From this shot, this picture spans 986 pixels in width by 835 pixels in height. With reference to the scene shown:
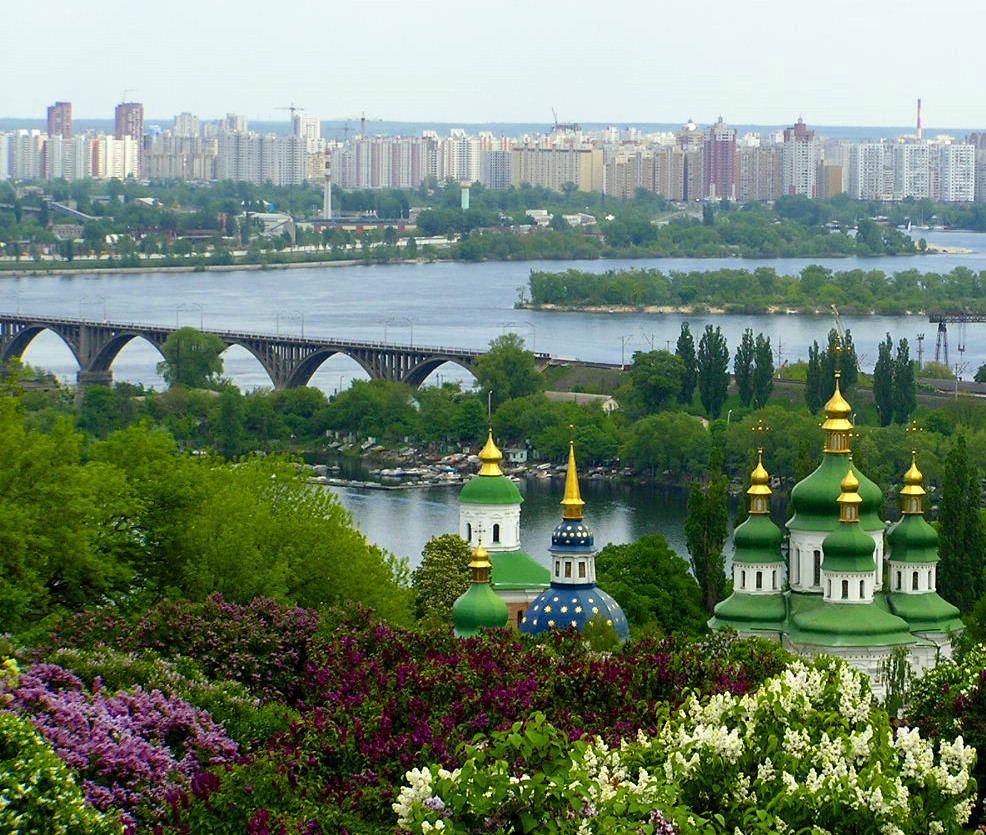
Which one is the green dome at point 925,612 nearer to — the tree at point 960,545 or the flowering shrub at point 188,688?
the tree at point 960,545

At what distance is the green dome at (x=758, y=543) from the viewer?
50.9 feet

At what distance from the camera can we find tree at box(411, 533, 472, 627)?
16.2 m

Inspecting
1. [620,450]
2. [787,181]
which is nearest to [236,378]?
[620,450]

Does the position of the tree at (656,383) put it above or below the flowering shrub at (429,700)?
below

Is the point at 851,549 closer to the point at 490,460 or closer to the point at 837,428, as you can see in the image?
the point at 837,428

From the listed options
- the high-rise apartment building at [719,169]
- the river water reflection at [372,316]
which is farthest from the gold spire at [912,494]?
the high-rise apartment building at [719,169]

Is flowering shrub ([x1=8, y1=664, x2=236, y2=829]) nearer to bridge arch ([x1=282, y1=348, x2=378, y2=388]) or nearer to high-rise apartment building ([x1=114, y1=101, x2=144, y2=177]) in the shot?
bridge arch ([x1=282, y1=348, x2=378, y2=388])

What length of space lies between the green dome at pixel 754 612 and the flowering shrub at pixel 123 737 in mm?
6629

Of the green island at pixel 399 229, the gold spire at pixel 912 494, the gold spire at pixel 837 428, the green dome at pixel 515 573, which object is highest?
the green island at pixel 399 229

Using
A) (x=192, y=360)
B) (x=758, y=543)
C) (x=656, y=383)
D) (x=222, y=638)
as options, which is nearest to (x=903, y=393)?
(x=656, y=383)

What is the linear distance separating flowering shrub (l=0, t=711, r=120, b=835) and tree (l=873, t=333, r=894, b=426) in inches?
931

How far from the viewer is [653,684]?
9234mm

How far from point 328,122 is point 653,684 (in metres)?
185

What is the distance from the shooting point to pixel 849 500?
1497cm
